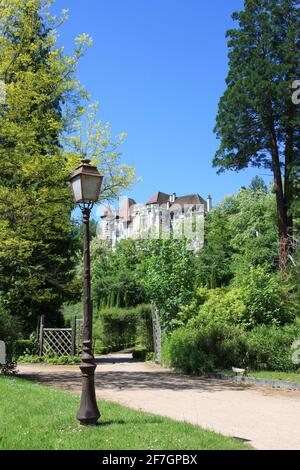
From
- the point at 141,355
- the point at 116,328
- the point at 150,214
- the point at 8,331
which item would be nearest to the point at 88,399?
the point at 8,331

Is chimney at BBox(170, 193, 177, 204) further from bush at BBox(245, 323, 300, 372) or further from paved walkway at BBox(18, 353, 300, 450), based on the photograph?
bush at BBox(245, 323, 300, 372)

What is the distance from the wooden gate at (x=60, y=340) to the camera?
2156 cm

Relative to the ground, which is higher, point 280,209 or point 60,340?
point 280,209

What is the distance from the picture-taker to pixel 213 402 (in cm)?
982

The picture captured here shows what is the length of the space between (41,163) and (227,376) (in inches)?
296

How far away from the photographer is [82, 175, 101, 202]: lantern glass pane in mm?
7109

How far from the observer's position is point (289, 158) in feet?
94.3

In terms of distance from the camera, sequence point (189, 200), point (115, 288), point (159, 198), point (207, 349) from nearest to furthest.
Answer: point (207, 349) → point (115, 288) → point (189, 200) → point (159, 198)

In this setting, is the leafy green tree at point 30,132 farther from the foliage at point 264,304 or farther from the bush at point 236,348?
the foliage at point 264,304

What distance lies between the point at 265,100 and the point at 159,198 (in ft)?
225

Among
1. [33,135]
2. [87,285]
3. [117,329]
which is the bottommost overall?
[117,329]

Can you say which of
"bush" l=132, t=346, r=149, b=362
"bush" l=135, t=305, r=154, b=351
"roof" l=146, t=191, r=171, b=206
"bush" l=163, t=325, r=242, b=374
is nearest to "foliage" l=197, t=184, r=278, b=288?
"bush" l=135, t=305, r=154, b=351

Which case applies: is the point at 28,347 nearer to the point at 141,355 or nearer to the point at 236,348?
the point at 141,355
